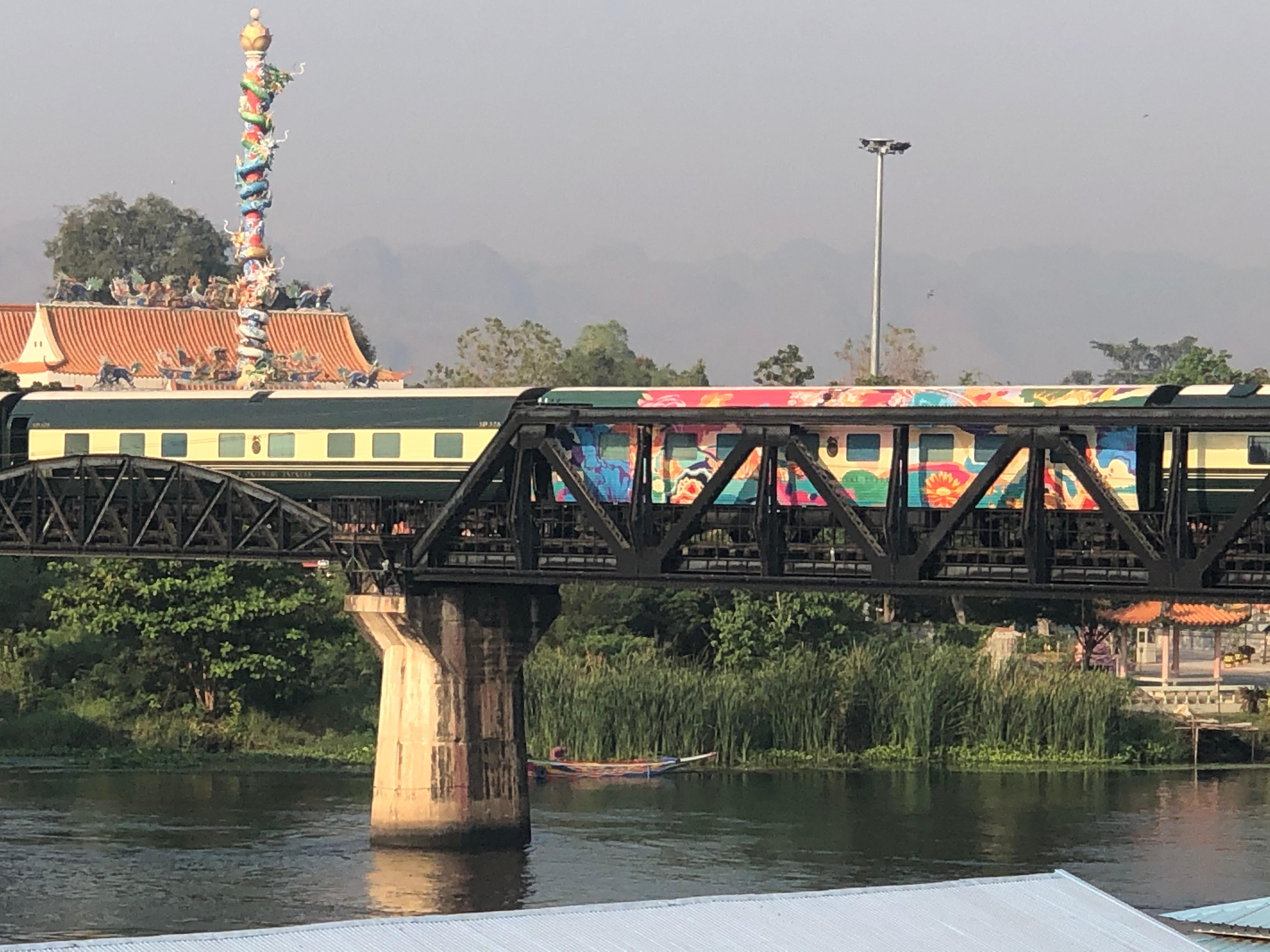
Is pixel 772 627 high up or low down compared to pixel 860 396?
down

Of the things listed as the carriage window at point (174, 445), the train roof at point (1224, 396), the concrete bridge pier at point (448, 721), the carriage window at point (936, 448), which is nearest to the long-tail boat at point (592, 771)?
the concrete bridge pier at point (448, 721)

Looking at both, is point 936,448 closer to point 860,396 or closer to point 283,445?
point 860,396

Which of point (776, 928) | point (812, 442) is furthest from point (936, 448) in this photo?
point (776, 928)

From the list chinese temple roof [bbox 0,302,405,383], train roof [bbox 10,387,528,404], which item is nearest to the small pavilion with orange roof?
train roof [bbox 10,387,528,404]

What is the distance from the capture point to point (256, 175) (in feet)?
449

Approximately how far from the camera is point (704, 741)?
76.9 metres

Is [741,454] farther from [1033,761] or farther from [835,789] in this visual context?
[1033,761]

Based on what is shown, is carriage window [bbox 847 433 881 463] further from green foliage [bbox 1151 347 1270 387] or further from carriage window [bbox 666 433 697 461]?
green foliage [bbox 1151 347 1270 387]

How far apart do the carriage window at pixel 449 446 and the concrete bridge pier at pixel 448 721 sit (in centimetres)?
402

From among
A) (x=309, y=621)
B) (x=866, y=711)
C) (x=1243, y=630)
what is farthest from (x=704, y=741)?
(x=1243, y=630)

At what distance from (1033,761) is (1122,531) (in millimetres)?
31285

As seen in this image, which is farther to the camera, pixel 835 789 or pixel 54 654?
pixel 54 654

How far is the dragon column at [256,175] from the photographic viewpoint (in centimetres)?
13512

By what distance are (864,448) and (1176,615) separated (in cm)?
4209
